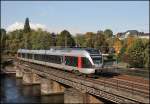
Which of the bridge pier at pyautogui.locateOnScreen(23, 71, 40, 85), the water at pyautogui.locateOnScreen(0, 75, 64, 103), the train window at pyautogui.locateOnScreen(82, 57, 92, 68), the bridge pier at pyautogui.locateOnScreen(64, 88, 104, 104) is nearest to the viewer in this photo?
the bridge pier at pyautogui.locateOnScreen(64, 88, 104, 104)

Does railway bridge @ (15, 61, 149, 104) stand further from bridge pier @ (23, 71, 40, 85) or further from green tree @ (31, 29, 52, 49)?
green tree @ (31, 29, 52, 49)

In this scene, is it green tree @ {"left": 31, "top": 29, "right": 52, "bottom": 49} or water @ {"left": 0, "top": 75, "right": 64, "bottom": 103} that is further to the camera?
green tree @ {"left": 31, "top": 29, "right": 52, "bottom": 49}

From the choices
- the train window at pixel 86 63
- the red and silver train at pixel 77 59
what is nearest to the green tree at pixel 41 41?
the red and silver train at pixel 77 59

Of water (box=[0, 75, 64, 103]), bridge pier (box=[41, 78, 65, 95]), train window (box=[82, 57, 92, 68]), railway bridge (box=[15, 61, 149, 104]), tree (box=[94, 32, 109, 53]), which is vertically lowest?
water (box=[0, 75, 64, 103])

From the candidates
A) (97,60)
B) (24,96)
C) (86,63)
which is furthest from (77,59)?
(24,96)

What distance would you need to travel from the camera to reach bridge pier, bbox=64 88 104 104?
40.0 meters

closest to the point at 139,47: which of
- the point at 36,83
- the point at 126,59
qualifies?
the point at 126,59

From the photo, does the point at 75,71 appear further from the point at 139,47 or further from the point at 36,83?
the point at 139,47

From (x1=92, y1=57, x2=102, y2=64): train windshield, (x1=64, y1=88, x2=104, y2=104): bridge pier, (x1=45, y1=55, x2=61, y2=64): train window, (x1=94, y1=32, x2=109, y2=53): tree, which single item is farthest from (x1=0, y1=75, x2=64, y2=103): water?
(x1=94, y1=32, x2=109, y2=53): tree

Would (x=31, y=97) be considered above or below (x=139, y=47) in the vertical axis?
below

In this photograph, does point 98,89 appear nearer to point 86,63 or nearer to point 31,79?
point 86,63

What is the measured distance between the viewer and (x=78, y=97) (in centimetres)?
4344

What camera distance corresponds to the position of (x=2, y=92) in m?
75.7

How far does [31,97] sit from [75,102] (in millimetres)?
23107
